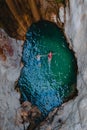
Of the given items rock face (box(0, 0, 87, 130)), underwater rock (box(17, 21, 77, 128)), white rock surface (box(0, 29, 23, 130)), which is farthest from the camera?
underwater rock (box(17, 21, 77, 128))

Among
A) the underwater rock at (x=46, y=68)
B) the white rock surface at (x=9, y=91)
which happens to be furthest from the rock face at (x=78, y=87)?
the underwater rock at (x=46, y=68)

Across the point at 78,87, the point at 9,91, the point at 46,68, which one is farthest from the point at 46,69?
the point at 78,87

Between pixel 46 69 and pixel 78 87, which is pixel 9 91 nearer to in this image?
pixel 46 69

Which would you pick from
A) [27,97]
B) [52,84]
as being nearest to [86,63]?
[52,84]

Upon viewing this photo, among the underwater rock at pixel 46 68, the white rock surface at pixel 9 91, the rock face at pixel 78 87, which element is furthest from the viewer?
the underwater rock at pixel 46 68

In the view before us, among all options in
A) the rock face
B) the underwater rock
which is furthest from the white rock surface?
the underwater rock

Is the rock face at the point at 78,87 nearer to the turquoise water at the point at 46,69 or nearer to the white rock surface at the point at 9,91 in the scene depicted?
the white rock surface at the point at 9,91

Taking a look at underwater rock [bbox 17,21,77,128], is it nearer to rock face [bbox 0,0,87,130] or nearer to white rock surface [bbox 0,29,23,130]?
white rock surface [bbox 0,29,23,130]

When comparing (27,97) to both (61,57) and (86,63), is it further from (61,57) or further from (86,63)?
(86,63)
